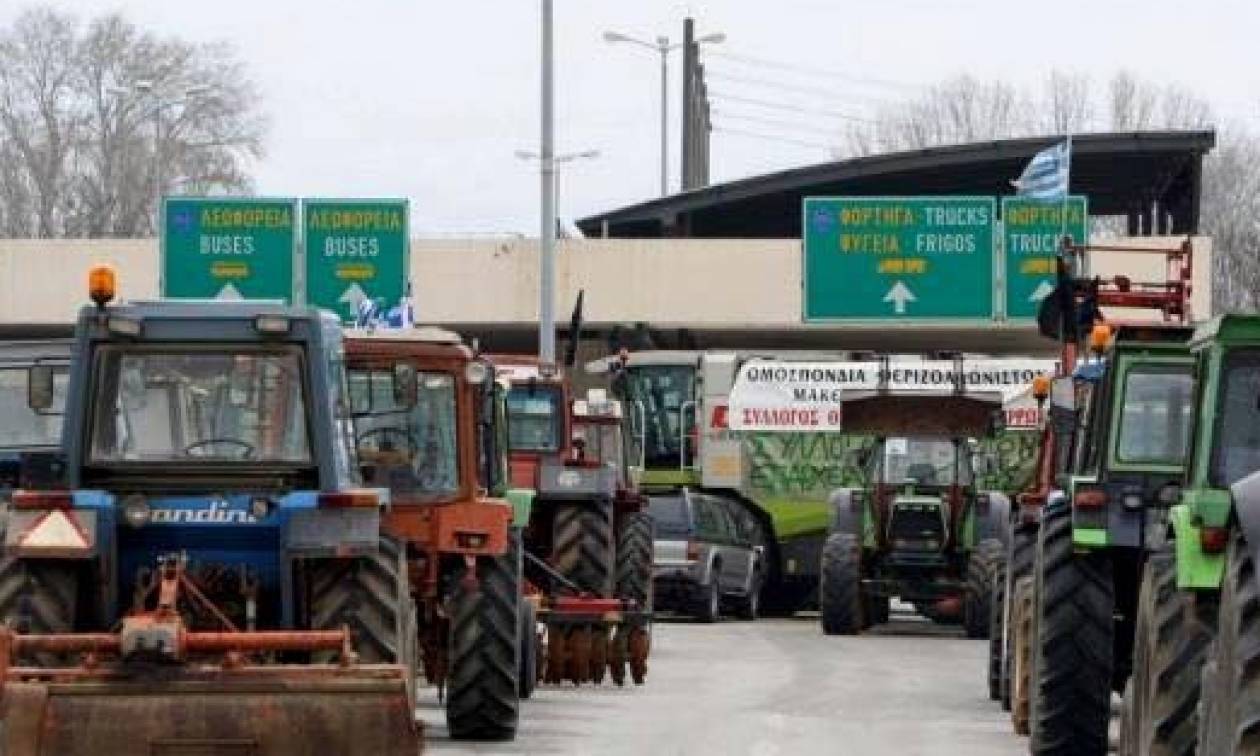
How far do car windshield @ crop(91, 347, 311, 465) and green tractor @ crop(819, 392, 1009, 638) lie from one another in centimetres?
1916

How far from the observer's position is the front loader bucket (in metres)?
13.3

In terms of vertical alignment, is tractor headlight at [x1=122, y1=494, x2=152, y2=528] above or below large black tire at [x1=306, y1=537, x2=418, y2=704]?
above

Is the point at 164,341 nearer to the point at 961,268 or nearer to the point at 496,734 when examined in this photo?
the point at 496,734

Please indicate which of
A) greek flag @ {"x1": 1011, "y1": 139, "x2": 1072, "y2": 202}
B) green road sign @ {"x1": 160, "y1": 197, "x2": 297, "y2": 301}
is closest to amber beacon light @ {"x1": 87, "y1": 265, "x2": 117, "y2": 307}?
green road sign @ {"x1": 160, "y1": 197, "x2": 297, "y2": 301}

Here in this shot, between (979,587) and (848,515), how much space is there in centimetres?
176

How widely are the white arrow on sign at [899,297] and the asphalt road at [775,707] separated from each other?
14.8 meters

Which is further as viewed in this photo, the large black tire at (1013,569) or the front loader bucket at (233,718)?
the large black tire at (1013,569)

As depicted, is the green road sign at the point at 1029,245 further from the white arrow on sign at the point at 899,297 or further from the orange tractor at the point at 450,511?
the orange tractor at the point at 450,511

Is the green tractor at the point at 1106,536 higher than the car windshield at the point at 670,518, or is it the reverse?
the green tractor at the point at 1106,536

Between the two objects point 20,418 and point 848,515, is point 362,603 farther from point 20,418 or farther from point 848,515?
point 848,515

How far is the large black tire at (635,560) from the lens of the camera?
27484mm

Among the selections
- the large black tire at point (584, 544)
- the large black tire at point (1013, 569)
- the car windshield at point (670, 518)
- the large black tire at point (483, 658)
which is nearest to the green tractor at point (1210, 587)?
the large black tire at point (483, 658)

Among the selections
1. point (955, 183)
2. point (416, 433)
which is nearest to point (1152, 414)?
point (416, 433)

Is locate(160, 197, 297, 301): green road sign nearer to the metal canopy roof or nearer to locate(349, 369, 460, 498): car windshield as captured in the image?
the metal canopy roof
